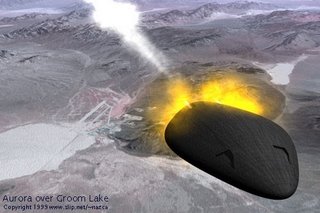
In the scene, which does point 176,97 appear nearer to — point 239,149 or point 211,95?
point 211,95

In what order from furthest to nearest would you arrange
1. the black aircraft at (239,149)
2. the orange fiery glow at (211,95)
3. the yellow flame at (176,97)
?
the orange fiery glow at (211,95) < the yellow flame at (176,97) < the black aircraft at (239,149)

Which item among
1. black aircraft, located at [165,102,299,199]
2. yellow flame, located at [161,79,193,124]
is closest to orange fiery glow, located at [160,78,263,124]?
yellow flame, located at [161,79,193,124]

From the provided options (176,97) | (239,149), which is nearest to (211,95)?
(176,97)

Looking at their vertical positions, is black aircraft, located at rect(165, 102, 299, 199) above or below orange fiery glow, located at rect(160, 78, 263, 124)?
above

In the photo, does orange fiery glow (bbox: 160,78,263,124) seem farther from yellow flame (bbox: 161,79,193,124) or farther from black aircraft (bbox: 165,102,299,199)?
black aircraft (bbox: 165,102,299,199)

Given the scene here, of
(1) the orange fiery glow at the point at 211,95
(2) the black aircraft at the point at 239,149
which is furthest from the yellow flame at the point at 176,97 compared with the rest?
(2) the black aircraft at the point at 239,149

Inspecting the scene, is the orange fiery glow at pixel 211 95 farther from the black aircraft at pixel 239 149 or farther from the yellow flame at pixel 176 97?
the black aircraft at pixel 239 149
